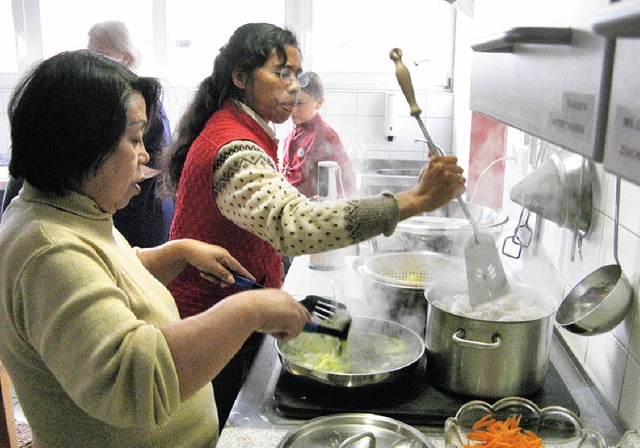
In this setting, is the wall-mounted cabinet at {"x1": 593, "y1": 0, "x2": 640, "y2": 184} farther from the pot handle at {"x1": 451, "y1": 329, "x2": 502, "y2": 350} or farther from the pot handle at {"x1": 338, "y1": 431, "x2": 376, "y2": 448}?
the pot handle at {"x1": 451, "y1": 329, "x2": 502, "y2": 350}

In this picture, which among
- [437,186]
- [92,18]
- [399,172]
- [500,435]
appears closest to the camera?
[500,435]

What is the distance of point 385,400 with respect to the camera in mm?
1119

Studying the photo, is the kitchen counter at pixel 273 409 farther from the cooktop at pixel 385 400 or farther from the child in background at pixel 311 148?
the child in background at pixel 311 148

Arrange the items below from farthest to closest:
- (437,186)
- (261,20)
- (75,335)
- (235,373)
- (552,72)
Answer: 1. (261,20)
2. (235,373)
3. (437,186)
4. (75,335)
5. (552,72)

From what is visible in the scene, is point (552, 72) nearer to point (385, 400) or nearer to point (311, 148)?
point (385, 400)

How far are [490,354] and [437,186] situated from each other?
342mm

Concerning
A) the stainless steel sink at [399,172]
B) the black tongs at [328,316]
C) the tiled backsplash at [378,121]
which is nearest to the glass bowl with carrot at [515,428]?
the black tongs at [328,316]

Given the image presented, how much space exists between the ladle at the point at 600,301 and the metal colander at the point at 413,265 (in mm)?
395

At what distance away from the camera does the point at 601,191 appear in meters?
1.21

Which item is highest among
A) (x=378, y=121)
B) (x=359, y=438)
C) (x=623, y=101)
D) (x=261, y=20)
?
(x=261, y=20)

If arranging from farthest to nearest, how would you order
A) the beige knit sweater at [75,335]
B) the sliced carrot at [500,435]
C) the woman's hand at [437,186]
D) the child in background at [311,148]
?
the child in background at [311,148], the woman's hand at [437,186], the sliced carrot at [500,435], the beige knit sweater at [75,335]

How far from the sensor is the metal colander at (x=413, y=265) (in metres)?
1.57

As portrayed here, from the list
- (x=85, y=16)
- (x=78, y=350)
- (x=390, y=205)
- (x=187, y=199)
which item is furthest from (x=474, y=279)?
(x=85, y=16)

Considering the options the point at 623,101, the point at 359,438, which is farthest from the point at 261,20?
the point at 623,101
